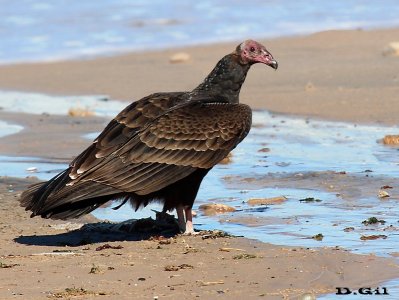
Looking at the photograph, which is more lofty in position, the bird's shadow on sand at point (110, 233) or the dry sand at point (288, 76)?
the dry sand at point (288, 76)

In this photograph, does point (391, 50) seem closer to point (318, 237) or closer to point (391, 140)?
point (391, 140)

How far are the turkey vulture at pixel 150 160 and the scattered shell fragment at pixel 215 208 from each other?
0.67 meters

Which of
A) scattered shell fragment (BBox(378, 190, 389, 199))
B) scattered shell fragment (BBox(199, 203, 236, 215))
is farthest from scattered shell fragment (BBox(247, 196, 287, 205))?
scattered shell fragment (BBox(378, 190, 389, 199))

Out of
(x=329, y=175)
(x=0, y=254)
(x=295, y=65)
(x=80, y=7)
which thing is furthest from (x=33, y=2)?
(x=0, y=254)

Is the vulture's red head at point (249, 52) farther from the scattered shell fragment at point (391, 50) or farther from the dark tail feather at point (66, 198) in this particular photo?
the scattered shell fragment at point (391, 50)

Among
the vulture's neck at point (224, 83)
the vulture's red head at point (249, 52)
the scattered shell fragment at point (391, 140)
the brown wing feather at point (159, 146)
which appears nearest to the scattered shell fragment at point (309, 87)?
the scattered shell fragment at point (391, 140)

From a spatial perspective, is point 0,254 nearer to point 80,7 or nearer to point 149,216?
point 149,216

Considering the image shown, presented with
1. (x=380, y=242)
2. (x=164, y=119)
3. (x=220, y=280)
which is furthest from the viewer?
(x=164, y=119)

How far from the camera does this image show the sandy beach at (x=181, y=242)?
6848 millimetres

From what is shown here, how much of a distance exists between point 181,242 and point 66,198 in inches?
33.8

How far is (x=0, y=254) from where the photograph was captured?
8.00 m

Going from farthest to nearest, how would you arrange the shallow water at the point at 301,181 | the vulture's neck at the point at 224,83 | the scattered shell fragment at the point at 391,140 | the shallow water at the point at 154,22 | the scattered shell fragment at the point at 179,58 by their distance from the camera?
the shallow water at the point at 154,22 < the scattered shell fragment at the point at 179,58 < the scattered shell fragment at the point at 391,140 < the vulture's neck at the point at 224,83 < the shallow water at the point at 301,181

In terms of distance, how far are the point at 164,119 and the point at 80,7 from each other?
20276mm

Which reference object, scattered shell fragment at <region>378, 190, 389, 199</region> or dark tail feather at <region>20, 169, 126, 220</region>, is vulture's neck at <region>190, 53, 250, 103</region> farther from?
scattered shell fragment at <region>378, 190, 389, 199</region>
